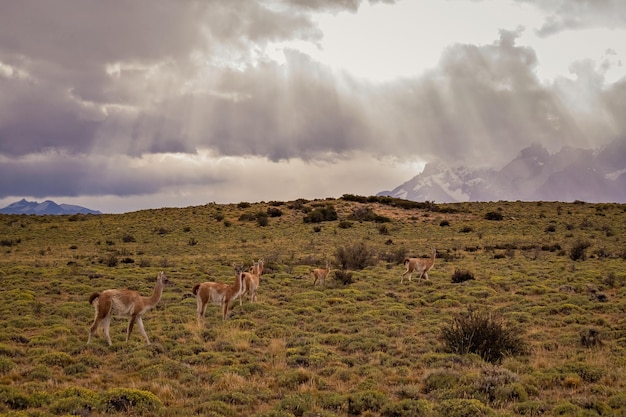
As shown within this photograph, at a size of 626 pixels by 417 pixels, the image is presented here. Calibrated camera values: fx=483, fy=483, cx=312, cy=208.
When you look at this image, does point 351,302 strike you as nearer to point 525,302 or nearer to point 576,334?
point 525,302

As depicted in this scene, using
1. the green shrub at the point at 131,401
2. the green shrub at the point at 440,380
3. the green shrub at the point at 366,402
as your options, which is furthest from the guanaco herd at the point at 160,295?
the green shrub at the point at 440,380

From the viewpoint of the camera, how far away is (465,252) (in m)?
35.9

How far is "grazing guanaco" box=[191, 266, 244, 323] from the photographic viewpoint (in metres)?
15.4

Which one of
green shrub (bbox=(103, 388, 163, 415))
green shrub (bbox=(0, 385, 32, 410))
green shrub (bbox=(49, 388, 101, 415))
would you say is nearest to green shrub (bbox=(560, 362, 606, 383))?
green shrub (bbox=(103, 388, 163, 415))

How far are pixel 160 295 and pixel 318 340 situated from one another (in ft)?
14.8

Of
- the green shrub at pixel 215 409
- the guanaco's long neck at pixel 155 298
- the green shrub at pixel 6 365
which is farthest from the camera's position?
the guanaco's long neck at pixel 155 298

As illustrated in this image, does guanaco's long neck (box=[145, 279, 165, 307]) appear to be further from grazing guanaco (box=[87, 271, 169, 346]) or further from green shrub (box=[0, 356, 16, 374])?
green shrub (box=[0, 356, 16, 374])

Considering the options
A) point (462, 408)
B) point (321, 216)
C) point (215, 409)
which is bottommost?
point (215, 409)

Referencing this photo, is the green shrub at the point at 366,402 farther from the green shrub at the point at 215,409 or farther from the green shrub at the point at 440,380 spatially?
the green shrub at the point at 215,409

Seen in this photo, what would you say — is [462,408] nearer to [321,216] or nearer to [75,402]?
[75,402]

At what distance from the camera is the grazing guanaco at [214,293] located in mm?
15367

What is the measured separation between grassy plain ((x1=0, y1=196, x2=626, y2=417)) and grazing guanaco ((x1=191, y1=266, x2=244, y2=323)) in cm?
55

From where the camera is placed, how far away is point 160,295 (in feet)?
42.3

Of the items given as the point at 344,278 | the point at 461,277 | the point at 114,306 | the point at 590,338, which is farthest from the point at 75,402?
Answer: the point at 461,277
